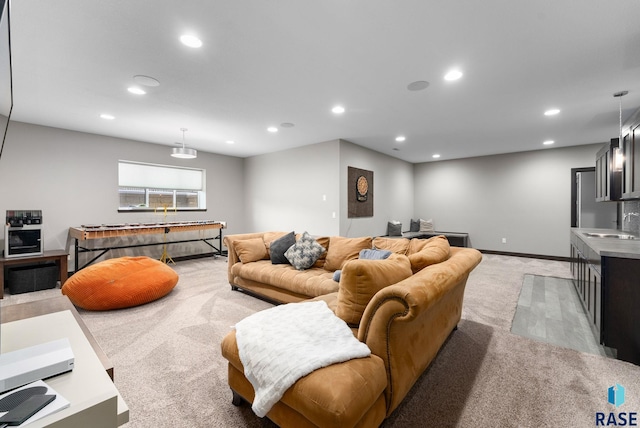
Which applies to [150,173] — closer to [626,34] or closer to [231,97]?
[231,97]

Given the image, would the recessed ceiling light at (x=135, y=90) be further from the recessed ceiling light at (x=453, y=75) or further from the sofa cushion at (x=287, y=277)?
the recessed ceiling light at (x=453, y=75)

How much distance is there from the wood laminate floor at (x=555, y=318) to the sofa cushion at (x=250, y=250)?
298 cm

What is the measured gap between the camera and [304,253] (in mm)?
3295

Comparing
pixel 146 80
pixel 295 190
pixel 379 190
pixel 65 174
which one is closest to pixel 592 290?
pixel 379 190

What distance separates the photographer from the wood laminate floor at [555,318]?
2.49 meters

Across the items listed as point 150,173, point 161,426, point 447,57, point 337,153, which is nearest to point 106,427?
point 161,426

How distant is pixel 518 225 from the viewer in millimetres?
6504

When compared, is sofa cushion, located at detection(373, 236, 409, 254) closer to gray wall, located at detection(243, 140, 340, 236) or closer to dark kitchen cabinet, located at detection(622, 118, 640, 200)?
gray wall, located at detection(243, 140, 340, 236)

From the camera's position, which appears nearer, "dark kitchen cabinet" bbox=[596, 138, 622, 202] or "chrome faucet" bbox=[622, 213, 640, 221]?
"dark kitchen cabinet" bbox=[596, 138, 622, 202]

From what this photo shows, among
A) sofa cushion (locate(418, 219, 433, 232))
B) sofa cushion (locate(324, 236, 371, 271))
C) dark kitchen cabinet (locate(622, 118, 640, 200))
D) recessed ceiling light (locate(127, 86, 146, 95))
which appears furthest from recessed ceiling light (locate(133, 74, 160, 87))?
sofa cushion (locate(418, 219, 433, 232))

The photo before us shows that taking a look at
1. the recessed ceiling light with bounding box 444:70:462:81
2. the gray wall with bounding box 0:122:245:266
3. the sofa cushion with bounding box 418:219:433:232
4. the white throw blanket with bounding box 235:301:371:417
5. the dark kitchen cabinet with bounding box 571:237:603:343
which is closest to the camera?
the white throw blanket with bounding box 235:301:371:417

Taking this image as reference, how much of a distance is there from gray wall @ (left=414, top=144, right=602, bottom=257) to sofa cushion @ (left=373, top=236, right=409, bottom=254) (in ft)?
17.1

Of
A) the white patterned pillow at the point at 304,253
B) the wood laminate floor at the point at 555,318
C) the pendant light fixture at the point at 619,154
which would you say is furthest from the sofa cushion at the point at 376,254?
the pendant light fixture at the point at 619,154

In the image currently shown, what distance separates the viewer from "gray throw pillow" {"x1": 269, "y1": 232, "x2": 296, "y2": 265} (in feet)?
11.7
